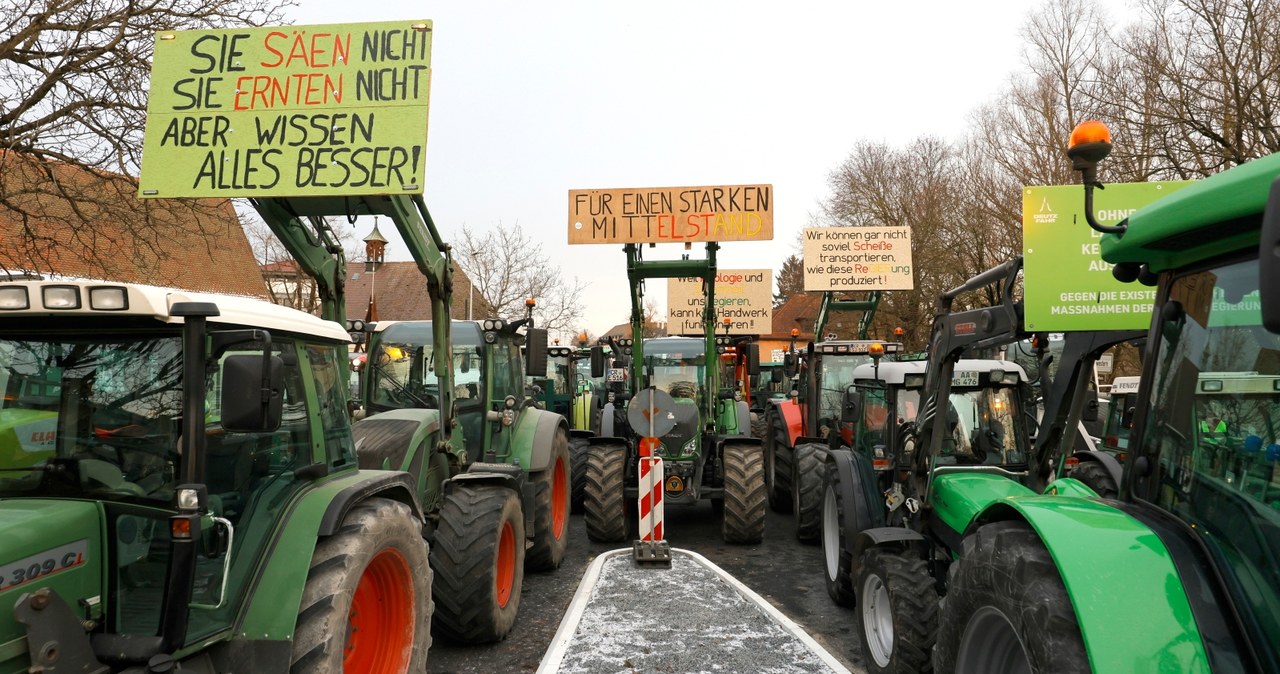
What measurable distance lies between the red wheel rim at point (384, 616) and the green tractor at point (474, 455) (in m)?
1.16

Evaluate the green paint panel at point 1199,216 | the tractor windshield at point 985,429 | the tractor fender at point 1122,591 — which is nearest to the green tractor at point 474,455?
the tractor windshield at point 985,429

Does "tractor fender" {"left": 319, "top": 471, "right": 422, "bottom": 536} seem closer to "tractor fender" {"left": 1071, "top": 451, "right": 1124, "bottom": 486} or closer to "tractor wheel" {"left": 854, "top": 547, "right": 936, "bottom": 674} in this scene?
"tractor wheel" {"left": 854, "top": 547, "right": 936, "bottom": 674}

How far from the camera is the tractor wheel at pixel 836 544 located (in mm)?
6207

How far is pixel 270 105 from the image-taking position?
5191 mm

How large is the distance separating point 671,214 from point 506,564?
463 centimetres

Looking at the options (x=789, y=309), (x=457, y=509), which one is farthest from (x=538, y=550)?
(x=789, y=309)

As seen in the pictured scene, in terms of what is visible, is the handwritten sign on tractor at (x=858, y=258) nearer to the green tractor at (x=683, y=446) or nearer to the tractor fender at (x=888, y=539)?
the green tractor at (x=683, y=446)

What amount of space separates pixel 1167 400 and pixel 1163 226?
57 cm

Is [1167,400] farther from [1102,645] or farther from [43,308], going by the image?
[43,308]

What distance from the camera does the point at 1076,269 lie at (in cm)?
382

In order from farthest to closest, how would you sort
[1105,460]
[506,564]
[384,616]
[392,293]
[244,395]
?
[392,293] < [1105,460] < [506,564] < [384,616] < [244,395]

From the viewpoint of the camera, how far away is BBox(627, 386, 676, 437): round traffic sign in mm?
6980

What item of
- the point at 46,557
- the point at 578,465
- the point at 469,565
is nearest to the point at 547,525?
the point at 469,565

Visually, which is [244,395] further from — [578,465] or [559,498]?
[578,465]
